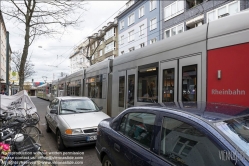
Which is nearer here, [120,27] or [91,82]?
[91,82]

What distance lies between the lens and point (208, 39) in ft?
15.5

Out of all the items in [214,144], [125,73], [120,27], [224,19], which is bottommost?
[214,144]

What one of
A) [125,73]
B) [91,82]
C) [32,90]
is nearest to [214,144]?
[125,73]

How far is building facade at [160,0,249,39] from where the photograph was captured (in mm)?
16375

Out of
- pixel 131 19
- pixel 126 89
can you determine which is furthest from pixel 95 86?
pixel 131 19

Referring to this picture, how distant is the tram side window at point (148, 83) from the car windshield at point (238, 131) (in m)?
4.11

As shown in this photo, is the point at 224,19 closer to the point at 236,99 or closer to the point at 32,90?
the point at 236,99

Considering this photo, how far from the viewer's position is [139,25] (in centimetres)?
2953

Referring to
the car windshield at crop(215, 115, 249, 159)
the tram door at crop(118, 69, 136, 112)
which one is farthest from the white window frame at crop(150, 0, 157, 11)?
the car windshield at crop(215, 115, 249, 159)

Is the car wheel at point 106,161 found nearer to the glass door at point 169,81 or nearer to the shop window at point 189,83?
the shop window at point 189,83

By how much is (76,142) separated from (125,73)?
3574mm

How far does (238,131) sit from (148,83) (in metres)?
4.75

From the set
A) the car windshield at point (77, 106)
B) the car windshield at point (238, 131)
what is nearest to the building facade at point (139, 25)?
the car windshield at point (77, 106)

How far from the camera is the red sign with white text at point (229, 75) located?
3936 mm
